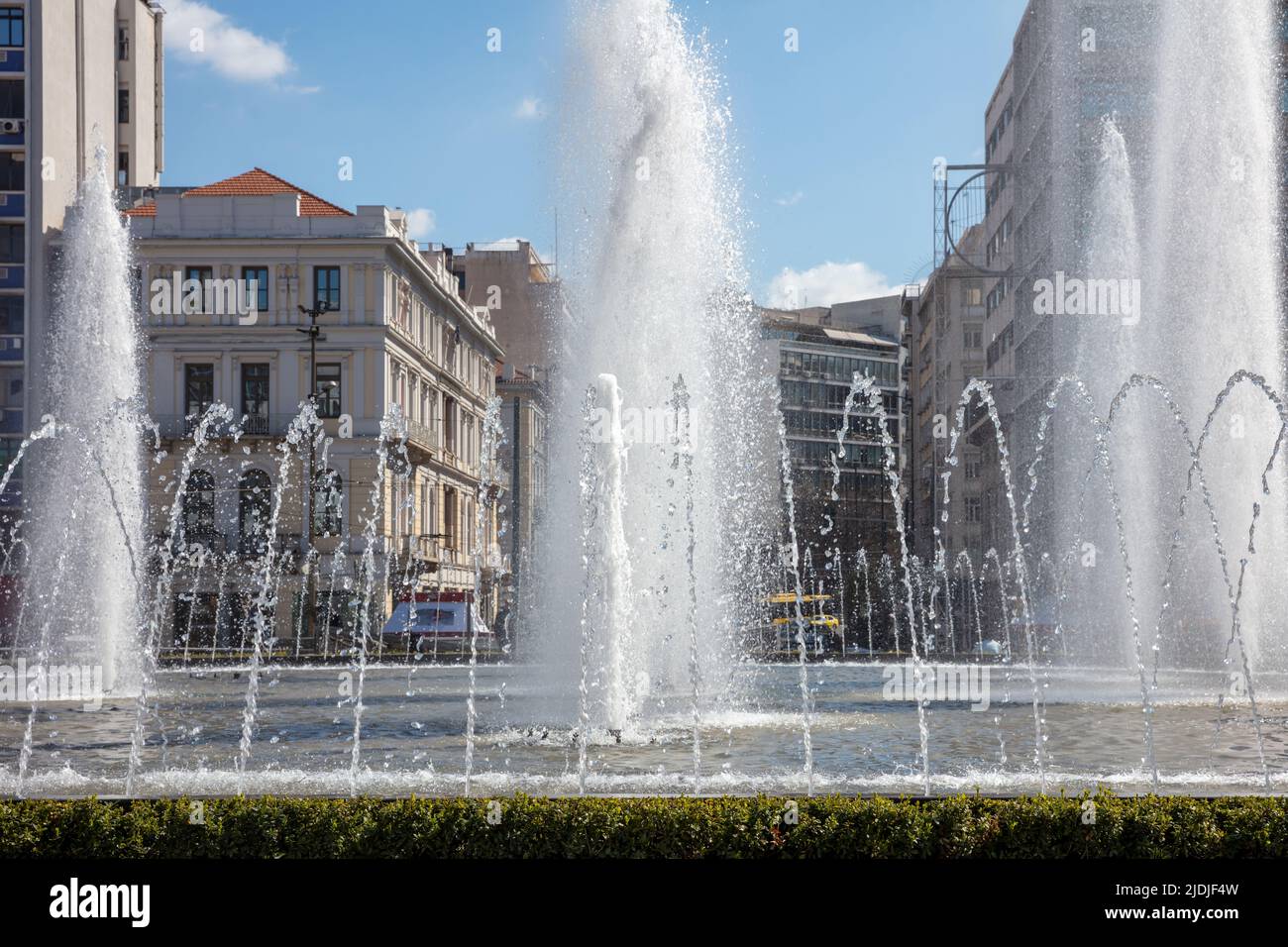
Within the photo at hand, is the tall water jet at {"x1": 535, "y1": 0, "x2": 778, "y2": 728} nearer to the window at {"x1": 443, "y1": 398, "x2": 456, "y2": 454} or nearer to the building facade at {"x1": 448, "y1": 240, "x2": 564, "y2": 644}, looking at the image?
the window at {"x1": 443, "y1": 398, "x2": 456, "y2": 454}

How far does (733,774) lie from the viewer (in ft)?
37.3

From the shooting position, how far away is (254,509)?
168 ft

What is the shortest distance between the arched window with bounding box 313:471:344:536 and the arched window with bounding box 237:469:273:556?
1.53 m

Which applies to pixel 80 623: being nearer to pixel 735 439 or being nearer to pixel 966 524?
pixel 735 439

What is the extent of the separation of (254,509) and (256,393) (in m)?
4.44

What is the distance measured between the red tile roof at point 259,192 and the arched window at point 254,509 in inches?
360

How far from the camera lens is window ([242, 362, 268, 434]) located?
52.8 metres

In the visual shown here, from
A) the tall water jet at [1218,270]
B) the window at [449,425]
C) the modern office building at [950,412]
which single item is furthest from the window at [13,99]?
the tall water jet at [1218,270]

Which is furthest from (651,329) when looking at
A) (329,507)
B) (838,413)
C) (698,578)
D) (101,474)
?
(838,413)

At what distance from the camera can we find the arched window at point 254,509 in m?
50.0

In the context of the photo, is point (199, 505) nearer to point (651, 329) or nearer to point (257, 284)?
point (257, 284)

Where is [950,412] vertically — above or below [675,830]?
above

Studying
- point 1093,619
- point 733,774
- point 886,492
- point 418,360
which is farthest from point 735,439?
point 886,492
